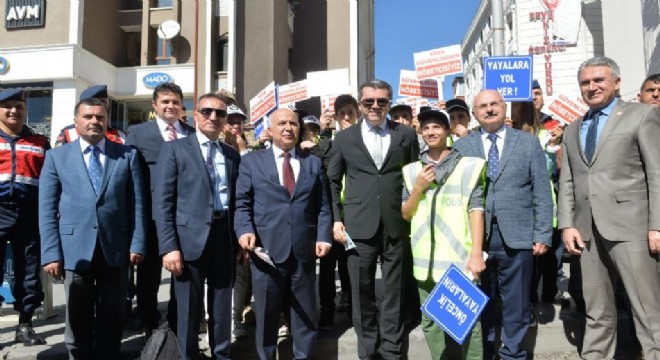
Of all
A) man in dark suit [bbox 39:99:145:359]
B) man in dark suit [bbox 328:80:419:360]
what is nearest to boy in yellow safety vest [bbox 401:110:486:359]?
man in dark suit [bbox 328:80:419:360]

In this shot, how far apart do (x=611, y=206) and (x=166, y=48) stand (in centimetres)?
2263

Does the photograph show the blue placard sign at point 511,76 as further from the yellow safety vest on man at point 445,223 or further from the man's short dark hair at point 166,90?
the man's short dark hair at point 166,90

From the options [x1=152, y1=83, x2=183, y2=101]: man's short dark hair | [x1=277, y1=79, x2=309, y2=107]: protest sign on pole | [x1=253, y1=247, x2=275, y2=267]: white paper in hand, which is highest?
[x1=277, y1=79, x2=309, y2=107]: protest sign on pole

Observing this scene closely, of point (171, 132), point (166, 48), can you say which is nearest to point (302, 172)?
point (171, 132)

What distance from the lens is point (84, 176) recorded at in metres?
3.72

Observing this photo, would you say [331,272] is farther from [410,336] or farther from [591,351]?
[591,351]

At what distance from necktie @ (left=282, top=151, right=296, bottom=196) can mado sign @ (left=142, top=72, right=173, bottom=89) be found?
19311 millimetres

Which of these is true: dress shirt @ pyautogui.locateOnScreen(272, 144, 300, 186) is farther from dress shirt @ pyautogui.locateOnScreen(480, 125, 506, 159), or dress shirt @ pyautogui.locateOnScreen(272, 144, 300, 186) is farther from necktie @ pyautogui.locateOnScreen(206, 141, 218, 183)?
dress shirt @ pyautogui.locateOnScreen(480, 125, 506, 159)

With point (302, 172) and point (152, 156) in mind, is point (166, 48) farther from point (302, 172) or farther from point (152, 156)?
point (302, 172)

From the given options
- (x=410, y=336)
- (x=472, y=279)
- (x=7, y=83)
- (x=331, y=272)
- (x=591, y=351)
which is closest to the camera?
(x=472, y=279)

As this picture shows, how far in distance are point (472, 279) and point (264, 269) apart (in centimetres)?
155

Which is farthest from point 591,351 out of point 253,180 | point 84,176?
point 84,176

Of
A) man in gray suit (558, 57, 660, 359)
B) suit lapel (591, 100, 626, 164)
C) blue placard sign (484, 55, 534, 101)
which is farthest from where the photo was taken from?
blue placard sign (484, 55, 534, 101)

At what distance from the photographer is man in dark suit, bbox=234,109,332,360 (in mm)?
3695
